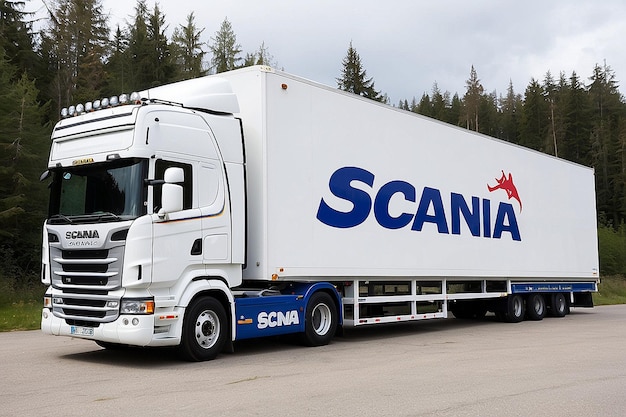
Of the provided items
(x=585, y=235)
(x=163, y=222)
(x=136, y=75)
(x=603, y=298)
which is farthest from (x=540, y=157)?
(x=136, y=75)

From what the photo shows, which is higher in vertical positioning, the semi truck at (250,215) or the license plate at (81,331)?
the semi truck at (250,215)

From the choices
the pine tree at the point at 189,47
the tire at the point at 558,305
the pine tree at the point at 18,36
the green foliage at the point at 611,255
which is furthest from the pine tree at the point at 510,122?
the tire at the point at 558,305

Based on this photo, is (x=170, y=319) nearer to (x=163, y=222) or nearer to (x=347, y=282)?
(x=163, y=222)

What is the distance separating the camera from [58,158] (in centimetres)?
965

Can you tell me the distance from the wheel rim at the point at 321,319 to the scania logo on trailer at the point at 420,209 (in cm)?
145

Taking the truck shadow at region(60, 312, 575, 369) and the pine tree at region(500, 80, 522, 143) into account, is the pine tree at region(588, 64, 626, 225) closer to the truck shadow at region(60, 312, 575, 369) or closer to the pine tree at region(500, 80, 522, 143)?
the pine tree at region(500, 80, 522, 143)

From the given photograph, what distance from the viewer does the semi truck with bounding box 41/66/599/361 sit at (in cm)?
873

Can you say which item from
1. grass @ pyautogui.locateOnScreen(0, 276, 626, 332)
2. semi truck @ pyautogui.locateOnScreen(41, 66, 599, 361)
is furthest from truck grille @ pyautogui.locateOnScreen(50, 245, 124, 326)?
grass @ pyautogui.locateOnScreen(0, 276, 626, 332)

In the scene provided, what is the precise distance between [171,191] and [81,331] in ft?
7.62

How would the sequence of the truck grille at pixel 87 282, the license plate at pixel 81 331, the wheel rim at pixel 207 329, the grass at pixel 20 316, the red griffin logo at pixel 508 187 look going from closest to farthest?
1. the truck grille at pixel 87 282
2. the license plate at pixel 81 331
3. the wheel rim at pixel 207 329
4. the grass at pixel 20 316
5. the red griffin logo at pixel 508 187

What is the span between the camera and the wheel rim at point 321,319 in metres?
11.2

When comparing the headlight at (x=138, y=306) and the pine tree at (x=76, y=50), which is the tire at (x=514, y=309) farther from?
the pine tree at (x=76, y=50)

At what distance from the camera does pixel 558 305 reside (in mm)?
19344

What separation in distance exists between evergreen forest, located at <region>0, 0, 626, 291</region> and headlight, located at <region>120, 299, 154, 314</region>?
6.34 metres
